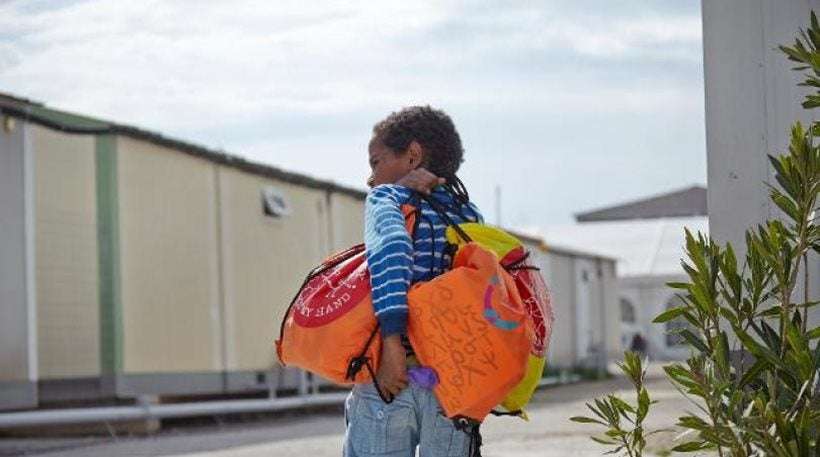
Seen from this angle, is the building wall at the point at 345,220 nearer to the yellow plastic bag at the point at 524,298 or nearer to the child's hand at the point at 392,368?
the yellow plastic bag at the point at 524,298

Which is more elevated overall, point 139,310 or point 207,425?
point 139,310

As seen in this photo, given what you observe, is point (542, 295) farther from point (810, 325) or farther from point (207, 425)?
point (207, 425)

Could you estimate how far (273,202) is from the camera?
1767 cm

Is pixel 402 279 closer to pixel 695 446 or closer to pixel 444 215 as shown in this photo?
pixel 444 215

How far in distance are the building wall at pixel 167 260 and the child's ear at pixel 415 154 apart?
10645 mm

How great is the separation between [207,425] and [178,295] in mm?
1359

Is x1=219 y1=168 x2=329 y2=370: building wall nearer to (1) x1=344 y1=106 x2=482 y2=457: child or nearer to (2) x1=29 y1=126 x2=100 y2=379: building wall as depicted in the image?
(2) x1=29 y1=126 x2=100 y2=379: building wall

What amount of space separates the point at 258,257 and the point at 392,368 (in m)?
14.0

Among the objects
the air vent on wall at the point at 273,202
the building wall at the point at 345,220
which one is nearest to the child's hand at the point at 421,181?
the air vent on wall at the point at 273,202

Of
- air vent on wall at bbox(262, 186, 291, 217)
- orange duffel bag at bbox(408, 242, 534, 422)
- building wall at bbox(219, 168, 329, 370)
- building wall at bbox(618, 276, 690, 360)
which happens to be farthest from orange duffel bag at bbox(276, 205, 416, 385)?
building wall at bbox(618, 276, 690, 360)

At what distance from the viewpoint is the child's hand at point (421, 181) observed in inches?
144

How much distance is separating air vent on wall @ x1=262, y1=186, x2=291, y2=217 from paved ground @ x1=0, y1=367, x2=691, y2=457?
112 inches

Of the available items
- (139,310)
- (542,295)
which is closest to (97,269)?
(139,310)

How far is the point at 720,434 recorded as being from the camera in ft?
11.1
